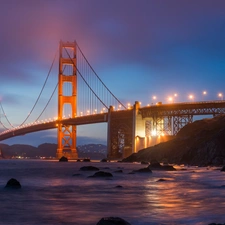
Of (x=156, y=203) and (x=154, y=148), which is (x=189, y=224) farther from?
(x=154, y=148)

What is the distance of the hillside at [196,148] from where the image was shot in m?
47.0

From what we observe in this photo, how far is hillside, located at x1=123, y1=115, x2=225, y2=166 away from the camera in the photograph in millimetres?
47000

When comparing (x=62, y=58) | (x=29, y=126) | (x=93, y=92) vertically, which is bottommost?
(x=29, y=126)

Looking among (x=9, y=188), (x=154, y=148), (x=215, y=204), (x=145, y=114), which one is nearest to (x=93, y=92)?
(x=145, y=114)

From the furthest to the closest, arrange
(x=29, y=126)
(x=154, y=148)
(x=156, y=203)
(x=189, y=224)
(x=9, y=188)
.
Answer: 1. (x=29, y=126)
2. (x=154, y=148)
3. (x=9, y=188)
4. (x=156, y=203)
5. (x=189, y=224)

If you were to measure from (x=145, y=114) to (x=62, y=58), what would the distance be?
3345cm

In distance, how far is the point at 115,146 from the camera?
8712 centimetres

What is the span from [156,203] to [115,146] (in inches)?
2910

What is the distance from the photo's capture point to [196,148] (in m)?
51.0

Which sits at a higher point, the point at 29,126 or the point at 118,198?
the point at 29,126

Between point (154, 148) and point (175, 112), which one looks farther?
point (175, 112)

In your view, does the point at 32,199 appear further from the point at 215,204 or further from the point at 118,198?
the point at 215,204

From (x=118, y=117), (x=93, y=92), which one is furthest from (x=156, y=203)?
(x=93, y=92)

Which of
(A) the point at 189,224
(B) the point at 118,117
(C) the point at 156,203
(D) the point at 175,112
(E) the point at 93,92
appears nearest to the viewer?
(A) the point at 189,224
